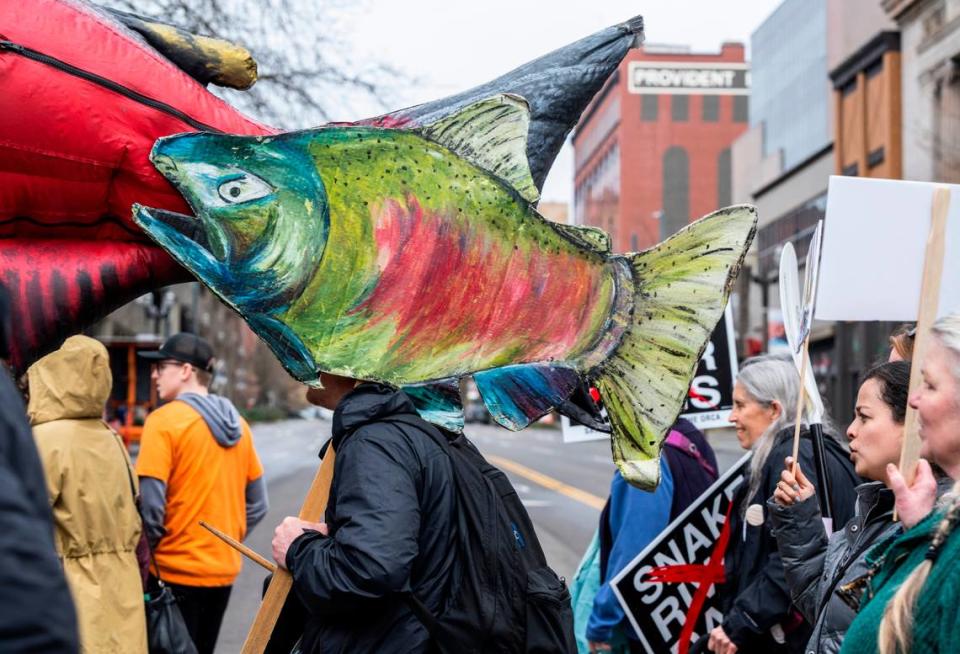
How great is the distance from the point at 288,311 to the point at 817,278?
1610mm

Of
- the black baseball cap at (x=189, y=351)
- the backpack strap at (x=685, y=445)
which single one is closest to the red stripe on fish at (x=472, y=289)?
the backpack strap at (x=685, y=445)

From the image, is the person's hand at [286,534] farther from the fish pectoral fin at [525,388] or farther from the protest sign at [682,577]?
the protest sign at [682,577]

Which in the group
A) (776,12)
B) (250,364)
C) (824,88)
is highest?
(776,12)

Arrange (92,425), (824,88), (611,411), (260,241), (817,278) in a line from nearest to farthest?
1. (260,241)
2. (611,411)
3. (817,278)
4. (92,425)
5. (824,88)

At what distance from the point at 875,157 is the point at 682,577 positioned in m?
36.6

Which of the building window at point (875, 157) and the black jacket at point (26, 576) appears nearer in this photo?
the black jacket at point (26, 576)

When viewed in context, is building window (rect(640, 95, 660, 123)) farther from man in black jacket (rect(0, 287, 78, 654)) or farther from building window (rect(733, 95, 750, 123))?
man in black jacket (rect(0, 287, 78, 654))

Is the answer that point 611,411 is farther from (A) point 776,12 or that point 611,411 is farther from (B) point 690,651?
(A) point 776,12

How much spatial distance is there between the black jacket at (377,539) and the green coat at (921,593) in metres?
1.02

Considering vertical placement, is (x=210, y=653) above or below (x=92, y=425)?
below

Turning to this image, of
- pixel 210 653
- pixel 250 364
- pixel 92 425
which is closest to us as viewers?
pixel 92 425

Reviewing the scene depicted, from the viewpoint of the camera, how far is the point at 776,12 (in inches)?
2226

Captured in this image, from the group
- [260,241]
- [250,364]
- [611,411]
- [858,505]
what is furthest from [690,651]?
[250,364]

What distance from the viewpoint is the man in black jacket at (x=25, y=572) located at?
1352mm
